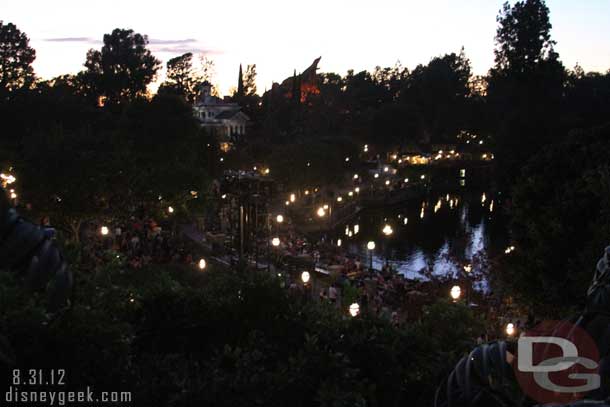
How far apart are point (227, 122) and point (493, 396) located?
6936cm

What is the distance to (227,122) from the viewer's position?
235 ft

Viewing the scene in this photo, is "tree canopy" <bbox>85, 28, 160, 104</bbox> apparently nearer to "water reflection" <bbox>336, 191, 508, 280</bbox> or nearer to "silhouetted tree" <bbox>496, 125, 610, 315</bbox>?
"water reflection" <bbox>336, 191, 508, 280</bbox>

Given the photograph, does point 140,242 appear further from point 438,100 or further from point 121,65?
point 438,100

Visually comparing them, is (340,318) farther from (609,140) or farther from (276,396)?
(609,140)

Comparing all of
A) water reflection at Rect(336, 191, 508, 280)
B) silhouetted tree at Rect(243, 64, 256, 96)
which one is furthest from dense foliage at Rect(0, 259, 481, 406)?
silhouetted tree at Rect(243, 64, 256, 96)

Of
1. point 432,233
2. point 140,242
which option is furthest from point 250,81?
point 140,242

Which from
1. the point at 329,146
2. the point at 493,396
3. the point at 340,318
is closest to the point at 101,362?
the point at 340,318
